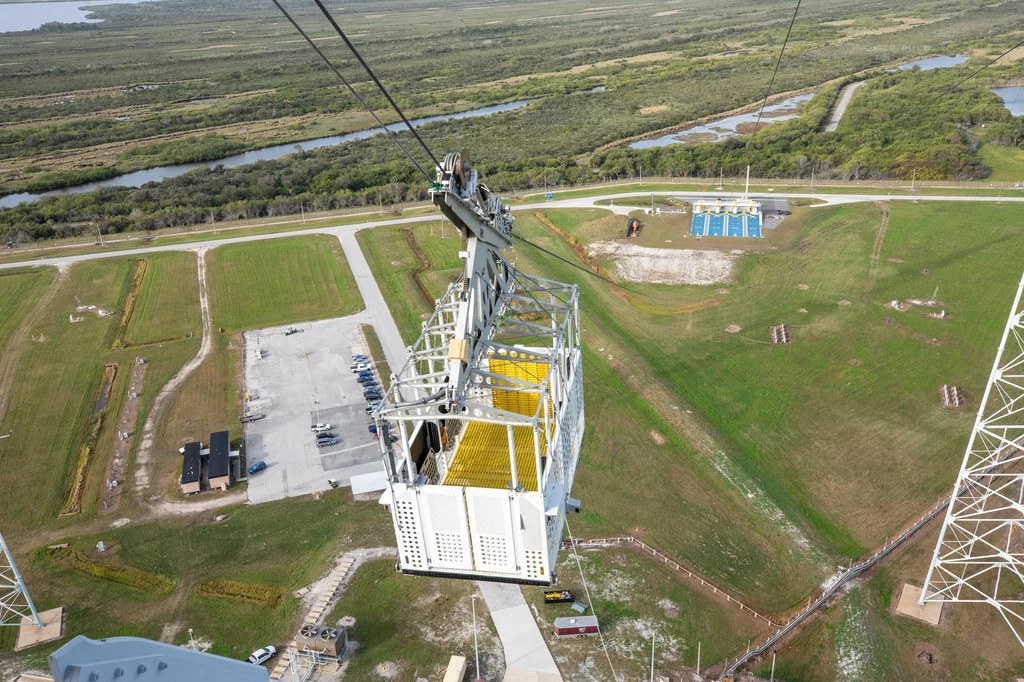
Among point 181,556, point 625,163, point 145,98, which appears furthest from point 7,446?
point 145,98

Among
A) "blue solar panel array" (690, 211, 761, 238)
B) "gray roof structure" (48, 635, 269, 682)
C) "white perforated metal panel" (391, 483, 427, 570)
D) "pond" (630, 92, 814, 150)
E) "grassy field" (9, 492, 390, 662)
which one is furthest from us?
"pond" (630, 92, 814, 150)

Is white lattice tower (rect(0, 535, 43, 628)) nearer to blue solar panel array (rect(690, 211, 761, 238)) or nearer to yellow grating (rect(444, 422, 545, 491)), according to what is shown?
yellow grating (rect(444, 422, 545, 491))

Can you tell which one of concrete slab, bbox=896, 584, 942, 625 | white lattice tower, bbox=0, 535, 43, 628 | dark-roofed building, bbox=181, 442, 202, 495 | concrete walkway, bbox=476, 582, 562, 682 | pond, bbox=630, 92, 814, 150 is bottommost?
concrete slab, bbox=896, 584, 942, 625

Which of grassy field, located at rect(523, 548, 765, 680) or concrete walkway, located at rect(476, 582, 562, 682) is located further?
grassy field, located at rect(523, 548, 765, 680)

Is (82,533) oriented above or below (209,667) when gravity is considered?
below

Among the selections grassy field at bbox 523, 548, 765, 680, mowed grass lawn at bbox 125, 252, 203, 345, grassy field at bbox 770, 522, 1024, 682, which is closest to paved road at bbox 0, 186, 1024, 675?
grassy field at bbox 523, 548, 765, 680

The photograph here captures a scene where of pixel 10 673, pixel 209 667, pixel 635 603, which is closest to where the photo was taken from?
pixel 209 667

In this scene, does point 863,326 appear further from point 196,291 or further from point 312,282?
point 196,291
